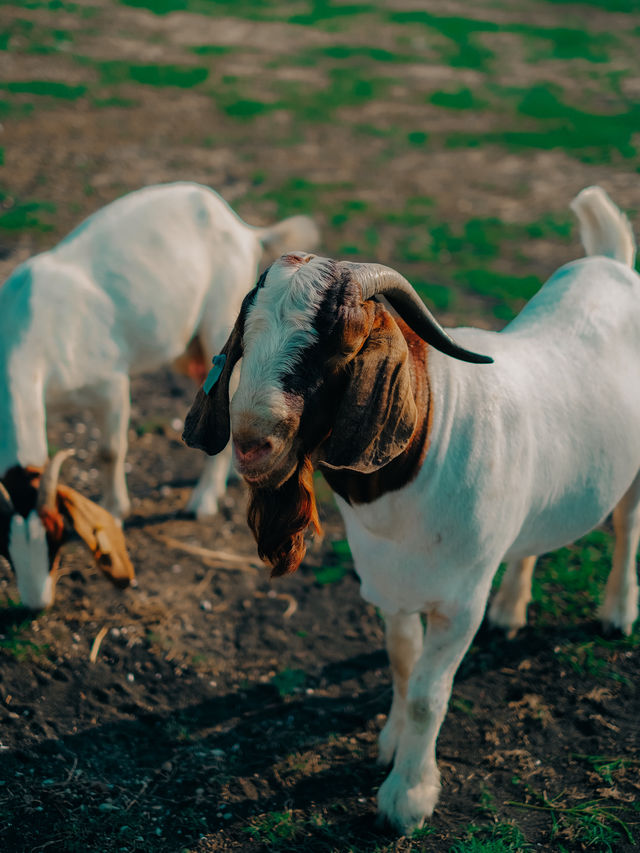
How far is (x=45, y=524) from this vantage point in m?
4.07

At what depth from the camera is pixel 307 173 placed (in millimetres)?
10227

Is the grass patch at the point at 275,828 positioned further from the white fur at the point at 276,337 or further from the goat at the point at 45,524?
the white fur at the point at 276,337

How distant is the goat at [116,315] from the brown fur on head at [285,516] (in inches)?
76.3

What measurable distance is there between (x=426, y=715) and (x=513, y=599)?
1.35 metres

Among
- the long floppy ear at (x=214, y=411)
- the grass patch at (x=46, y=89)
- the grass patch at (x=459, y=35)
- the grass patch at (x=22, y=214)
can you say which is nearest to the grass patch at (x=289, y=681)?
the long floppy ear at (x=214, y=411)

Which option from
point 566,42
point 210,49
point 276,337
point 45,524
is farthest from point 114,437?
point 566,42

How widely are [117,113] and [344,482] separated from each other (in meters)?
9.93

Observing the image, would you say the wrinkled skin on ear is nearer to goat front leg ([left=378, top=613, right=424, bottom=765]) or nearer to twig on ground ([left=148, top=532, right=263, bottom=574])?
twig on ground ([left=148, top=532, right=263, bottom=574])

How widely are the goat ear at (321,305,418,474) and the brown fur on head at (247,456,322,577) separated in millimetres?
128

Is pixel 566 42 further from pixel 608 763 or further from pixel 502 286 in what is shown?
pixel 608 763

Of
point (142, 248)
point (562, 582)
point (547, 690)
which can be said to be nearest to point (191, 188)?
point (142, 248)

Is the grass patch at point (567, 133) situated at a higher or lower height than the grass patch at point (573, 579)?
higher

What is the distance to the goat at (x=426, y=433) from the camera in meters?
2.33

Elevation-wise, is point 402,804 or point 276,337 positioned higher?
point 276,337
